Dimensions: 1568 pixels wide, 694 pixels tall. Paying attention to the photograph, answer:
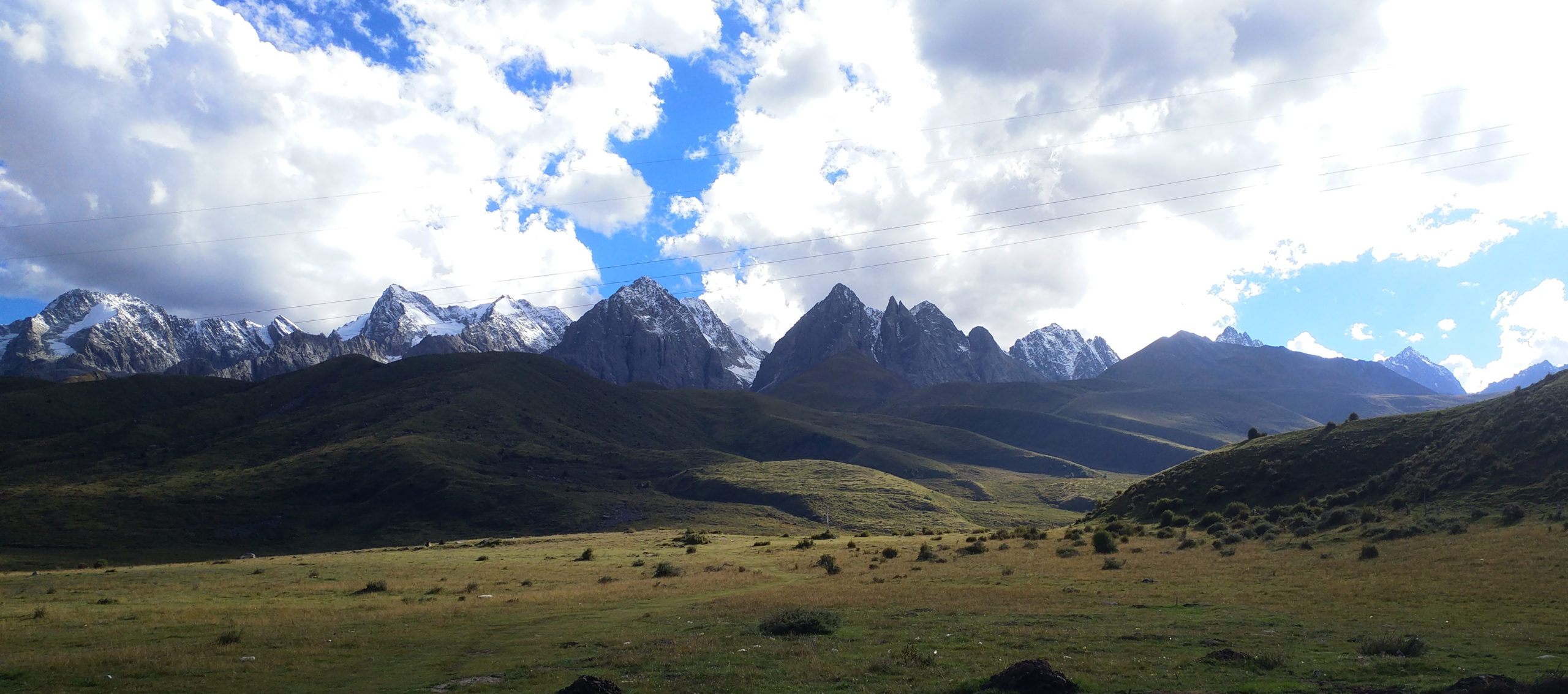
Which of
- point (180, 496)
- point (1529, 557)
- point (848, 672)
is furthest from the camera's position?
point (180, 496)

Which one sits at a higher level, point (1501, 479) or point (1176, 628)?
point (1501, 479)

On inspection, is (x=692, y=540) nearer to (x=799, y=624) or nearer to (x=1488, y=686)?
(x=799, y=624)

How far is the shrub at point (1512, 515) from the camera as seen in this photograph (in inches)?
1834

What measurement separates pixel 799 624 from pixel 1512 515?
146 feet

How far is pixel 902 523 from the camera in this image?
16475 centimetres

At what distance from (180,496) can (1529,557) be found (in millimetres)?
197905

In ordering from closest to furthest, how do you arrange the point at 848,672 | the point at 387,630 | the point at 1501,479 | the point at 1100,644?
the point at 848,672, the point at 1100,644, the point at 387,630, the point at 1501,479

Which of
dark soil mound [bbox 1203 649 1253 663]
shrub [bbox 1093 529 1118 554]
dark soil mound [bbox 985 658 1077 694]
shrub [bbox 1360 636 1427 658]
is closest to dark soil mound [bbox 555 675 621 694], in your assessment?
dark soil mound [bbox 985 658 1077 694]

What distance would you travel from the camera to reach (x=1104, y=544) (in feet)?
185

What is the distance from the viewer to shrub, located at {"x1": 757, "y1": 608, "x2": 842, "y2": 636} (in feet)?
97.3

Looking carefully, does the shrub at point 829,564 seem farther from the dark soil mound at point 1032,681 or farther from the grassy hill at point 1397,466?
the grassy hill at point 1397,466

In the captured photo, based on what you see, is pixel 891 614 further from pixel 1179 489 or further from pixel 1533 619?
pixel 1179 489

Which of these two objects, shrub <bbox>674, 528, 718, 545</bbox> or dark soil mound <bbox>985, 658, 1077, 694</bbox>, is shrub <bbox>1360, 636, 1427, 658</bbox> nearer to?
dark soil mound <bbox>985, 658, 1077, 694</bbox>

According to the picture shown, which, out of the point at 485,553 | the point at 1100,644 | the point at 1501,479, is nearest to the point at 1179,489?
the point at 1501,479
